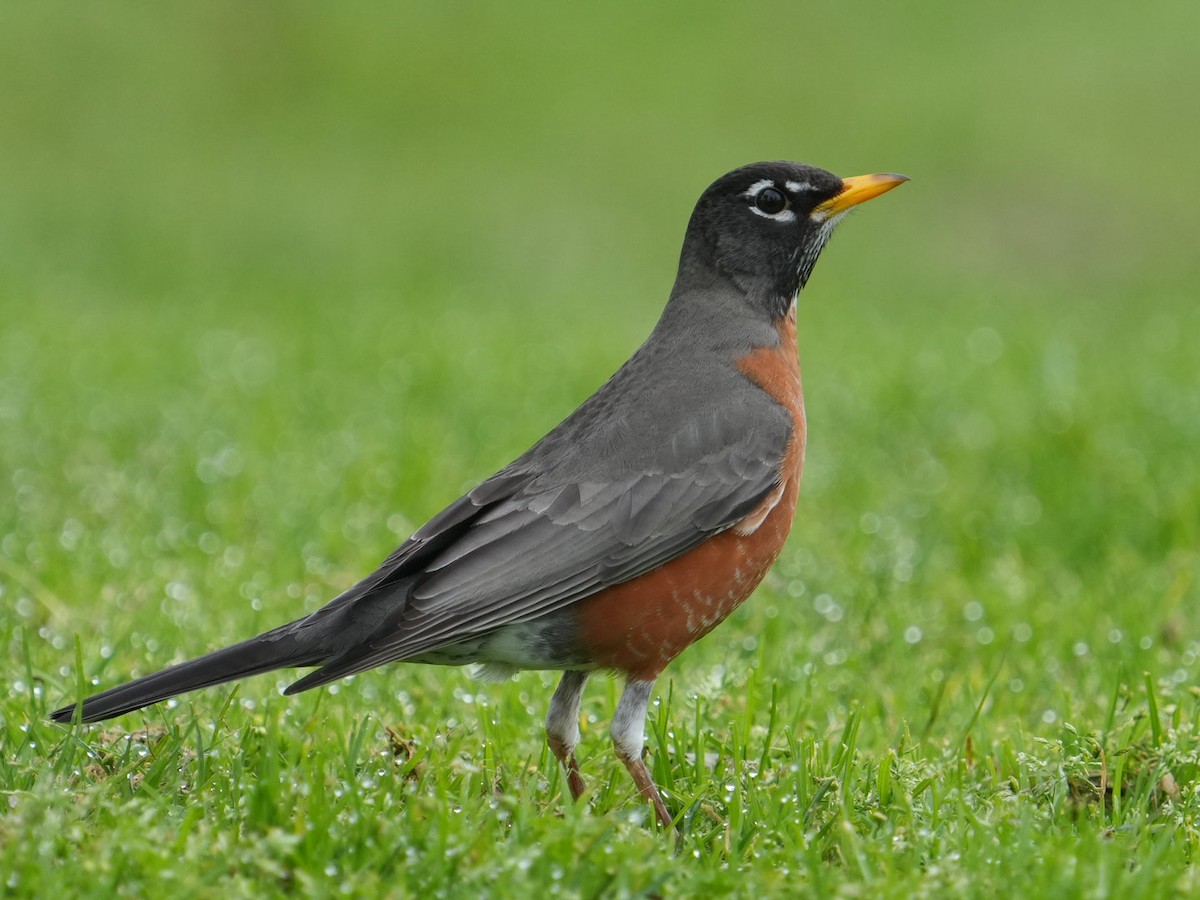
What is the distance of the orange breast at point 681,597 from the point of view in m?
4.27

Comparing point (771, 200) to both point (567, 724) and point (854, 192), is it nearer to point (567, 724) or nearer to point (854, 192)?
point (854, 192)

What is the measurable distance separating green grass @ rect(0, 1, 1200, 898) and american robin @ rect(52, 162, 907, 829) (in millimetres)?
250

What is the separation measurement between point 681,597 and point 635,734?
0.40 m

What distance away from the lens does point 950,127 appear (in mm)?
22547

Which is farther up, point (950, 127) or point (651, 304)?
point (950, 127)

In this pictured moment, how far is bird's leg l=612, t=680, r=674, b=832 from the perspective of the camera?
13.5 ft

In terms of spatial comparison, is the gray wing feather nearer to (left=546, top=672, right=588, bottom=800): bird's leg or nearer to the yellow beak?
(left=546, top=672, right=588, bottom=800): bird's leg

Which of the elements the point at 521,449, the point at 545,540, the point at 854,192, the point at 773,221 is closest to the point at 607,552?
the point at 545,540

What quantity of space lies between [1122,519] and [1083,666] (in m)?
1.92

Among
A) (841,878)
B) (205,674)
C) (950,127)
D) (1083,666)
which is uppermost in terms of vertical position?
(950,127)

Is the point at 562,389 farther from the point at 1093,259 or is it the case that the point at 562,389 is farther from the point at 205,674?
the point at 1093,259

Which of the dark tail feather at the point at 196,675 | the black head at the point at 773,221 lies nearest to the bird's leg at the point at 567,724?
→ the dark tail feather at the point at 196,675

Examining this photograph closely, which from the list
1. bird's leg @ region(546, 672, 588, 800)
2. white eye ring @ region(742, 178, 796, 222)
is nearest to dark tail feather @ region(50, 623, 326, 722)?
bird's leg @ region(546, 672, 588, 800)

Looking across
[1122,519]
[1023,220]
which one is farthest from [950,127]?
[1122,519]
